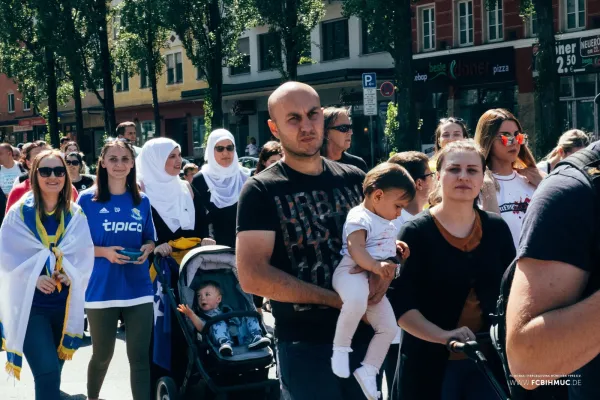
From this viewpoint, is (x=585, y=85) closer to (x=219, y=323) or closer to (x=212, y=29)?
(x=212, y=29)

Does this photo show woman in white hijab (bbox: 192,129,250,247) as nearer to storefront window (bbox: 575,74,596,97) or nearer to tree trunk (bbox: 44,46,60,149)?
storefront window (bbox: 575,74,596,97)

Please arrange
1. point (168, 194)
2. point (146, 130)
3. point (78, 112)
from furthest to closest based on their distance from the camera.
Answer: point (146, 130) → point (78, 112) → point (168, 194)

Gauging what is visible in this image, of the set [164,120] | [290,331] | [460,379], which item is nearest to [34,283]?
[290,331]

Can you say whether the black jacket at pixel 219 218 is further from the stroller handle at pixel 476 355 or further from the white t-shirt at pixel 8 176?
the white t-shirt at pixel 8 176

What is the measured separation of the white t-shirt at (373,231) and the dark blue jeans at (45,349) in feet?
8.14

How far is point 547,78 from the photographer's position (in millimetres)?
23484

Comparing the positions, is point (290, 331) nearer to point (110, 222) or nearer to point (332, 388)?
point (332, 388)

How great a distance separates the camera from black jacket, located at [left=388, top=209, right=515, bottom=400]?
4246 millimetres

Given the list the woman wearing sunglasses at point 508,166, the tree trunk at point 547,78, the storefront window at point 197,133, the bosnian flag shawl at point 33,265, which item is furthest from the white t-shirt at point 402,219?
the storefront window at point 197,133

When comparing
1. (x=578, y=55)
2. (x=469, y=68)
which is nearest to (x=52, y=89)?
(x=469, y=68)

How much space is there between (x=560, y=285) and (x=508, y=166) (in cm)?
381

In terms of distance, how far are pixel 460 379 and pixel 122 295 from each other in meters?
2.86

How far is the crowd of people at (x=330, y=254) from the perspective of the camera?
84.7 inches

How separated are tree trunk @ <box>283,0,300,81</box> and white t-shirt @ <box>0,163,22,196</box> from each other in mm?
19392
